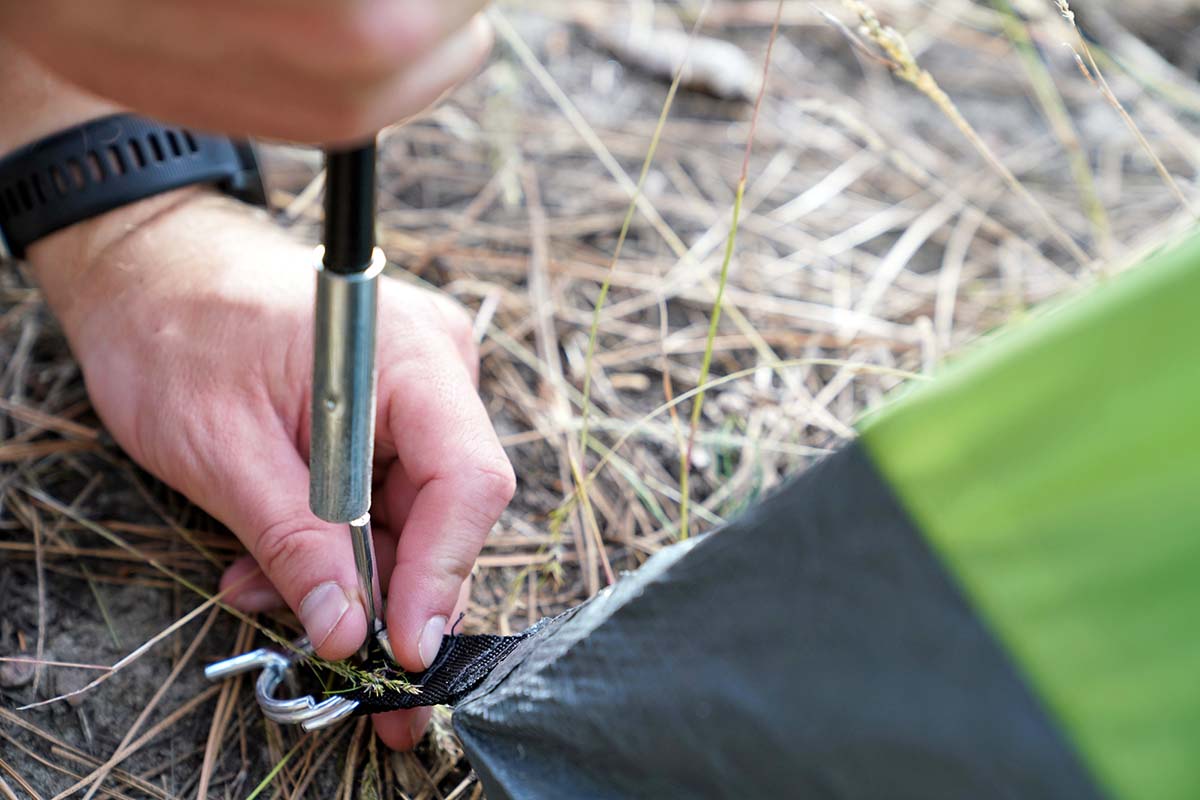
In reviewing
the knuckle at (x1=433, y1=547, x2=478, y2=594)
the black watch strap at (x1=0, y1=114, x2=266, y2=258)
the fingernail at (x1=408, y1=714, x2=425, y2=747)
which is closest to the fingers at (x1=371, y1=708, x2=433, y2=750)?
the fingernail at (x1=408, y1=714, x2=425, y2=747)

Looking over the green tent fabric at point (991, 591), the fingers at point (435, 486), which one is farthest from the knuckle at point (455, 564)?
the green tent fabric at point (991, 591)

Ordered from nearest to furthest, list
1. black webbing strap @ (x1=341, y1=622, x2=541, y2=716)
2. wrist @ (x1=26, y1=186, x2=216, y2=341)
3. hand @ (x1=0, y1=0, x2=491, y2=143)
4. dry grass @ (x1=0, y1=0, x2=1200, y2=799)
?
hand @ (x1=0, y1=0, x2=491, y2=143) < black webbing strap @ (x1=341, y1=622, x2=541, y2=716) < dry grass @ (x1=0, y1=0, x2=1200, y2=799) < wrist @ (x1=26, y1=186, x2=216, y2=341)

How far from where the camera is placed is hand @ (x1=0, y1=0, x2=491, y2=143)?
1.42 ft

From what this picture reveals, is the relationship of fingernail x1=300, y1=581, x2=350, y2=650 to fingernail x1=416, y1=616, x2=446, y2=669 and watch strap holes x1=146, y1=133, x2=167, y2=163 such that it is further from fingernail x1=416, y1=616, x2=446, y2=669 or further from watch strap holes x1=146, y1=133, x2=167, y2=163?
watch strap holes x1=146, y1=133, x2=167, y2=163

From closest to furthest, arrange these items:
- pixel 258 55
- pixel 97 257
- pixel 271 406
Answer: pixel 258 55
pixel 271 406
pixel 97 257

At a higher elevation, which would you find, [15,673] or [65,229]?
[65,229]

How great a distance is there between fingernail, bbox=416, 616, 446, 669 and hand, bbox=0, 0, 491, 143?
1.51 feet

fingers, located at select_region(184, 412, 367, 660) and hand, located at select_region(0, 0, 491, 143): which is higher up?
hand, located at select_region(0, 0, 491, 143)

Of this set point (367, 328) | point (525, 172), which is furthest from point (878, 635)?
point (525, 172)

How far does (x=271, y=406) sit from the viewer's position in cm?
92

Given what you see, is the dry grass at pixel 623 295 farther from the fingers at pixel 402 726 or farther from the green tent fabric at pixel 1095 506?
the green tent fabric at pixel 1095 506

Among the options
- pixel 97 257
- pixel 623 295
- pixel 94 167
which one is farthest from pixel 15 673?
pixel 623 295

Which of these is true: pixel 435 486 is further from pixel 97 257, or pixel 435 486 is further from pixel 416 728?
pixel 97 257

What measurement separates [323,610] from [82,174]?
595mm
